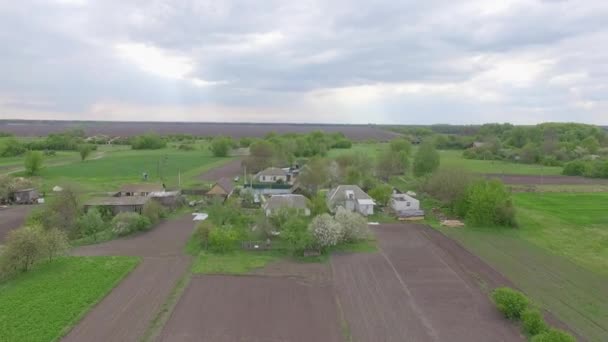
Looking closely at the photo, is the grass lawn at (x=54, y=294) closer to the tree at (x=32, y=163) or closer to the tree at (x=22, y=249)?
the tree at (x=22, y=249)

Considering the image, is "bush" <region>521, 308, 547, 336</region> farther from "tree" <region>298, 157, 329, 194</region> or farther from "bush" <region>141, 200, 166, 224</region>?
"tree" <region>298, 157, 329, 194</region>

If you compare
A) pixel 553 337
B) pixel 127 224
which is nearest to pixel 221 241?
pixel 127 224

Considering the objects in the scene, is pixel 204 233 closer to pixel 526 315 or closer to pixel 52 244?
pixel 52 244

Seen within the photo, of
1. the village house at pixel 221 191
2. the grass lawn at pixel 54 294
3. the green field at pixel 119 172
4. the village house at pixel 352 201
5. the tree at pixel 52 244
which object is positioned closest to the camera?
the grass lawn at pixel 54 294

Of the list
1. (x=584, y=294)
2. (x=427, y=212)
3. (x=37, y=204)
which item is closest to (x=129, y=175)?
(x=37, y=204)

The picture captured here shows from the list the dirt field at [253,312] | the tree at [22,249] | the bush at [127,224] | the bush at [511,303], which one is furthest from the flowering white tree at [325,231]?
the tree at [22,249]
